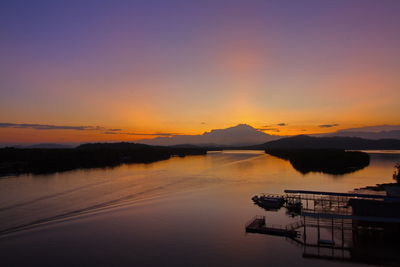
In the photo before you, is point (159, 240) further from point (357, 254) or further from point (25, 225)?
point (357, 254)

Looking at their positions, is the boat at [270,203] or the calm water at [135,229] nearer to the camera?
the calm water at [135,229]

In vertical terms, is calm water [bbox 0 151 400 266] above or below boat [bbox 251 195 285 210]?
below

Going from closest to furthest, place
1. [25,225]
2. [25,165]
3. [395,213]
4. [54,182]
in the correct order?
1. [395,213]
2. [25,225]
3. [54,182]
4. [25,165]

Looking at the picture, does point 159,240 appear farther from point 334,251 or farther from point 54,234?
point 334,251

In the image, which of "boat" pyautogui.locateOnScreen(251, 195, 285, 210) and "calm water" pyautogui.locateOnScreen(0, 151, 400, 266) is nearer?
"calm water" pyautogui.locateOnScreen(0, 151, 400, 266)

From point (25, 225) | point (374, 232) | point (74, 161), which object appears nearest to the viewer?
point (374, 232)

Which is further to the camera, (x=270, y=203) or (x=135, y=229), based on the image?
(x=270, y=203)

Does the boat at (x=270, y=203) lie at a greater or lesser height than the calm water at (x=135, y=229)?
greater

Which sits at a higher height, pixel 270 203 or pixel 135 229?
pixel 270 203

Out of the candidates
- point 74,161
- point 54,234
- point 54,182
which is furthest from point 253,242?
point 74,161

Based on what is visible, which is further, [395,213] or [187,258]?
[395,213]

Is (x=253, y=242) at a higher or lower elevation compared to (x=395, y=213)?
lower
